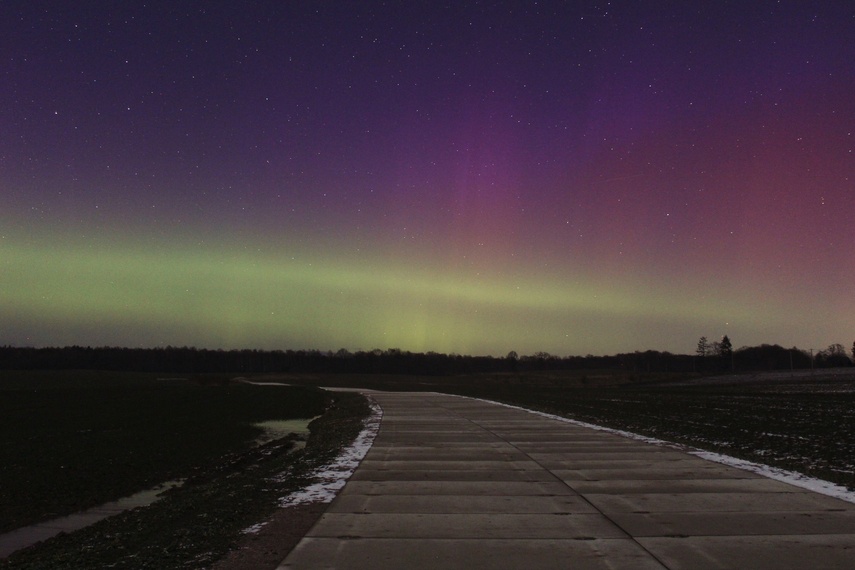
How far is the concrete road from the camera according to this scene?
587cm

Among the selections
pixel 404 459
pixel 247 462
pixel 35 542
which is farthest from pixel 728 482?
pixel 247 462

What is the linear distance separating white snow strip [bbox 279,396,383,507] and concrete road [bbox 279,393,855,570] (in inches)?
9.3

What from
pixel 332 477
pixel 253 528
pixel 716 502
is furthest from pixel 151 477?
pixel 716 502

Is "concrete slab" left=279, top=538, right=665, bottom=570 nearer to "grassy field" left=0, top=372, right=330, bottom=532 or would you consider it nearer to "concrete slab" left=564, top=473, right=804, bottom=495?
"concrete slab" left=564, top=473, right=804, bottom=495

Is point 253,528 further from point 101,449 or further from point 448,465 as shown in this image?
point 101,449

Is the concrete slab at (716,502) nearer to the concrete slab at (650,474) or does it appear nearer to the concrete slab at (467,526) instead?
the concrete slab at (467,526)

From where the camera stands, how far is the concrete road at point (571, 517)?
5867 millimetres

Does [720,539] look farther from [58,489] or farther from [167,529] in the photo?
[58,489]

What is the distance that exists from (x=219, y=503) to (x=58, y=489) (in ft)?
23.1

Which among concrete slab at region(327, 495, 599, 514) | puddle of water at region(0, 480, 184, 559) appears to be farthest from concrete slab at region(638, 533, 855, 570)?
puddle of water at region(0, 480, 184, 559)

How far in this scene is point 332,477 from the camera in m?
10.4

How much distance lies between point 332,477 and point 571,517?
178 inches

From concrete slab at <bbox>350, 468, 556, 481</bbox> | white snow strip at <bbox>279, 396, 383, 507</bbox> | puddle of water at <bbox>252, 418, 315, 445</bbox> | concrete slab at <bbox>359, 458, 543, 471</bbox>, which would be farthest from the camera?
puddle of water at <bbox>252, 418, 315, 445</bbox>

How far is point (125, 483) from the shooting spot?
14.4 m
